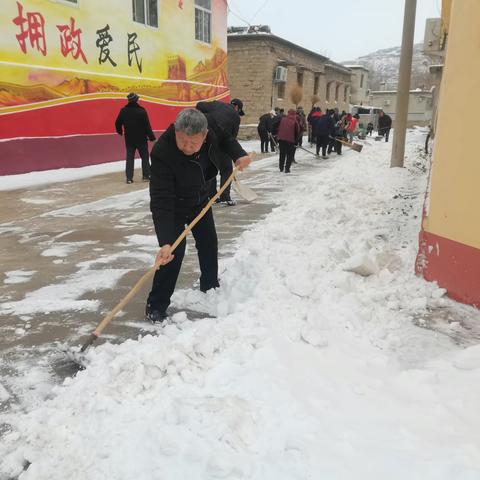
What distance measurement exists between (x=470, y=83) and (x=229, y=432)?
2762mm

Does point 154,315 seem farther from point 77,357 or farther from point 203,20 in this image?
point 203,20

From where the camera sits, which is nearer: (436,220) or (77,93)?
(436,220)

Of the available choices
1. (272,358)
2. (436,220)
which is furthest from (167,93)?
(272,358)

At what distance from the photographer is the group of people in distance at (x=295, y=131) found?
11023mm

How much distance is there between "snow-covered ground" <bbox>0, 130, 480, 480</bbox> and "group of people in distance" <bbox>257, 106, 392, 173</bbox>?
25.1ft

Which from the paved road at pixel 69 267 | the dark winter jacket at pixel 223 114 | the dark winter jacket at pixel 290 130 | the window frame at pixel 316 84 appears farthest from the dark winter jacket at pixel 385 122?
the dark winter jacket at pixel 223 114

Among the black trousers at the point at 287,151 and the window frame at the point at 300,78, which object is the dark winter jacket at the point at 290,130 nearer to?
the black trousers at the point at 287,151

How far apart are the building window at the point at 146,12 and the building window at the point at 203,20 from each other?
8.20 ft

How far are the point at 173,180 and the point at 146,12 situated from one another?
1118cm

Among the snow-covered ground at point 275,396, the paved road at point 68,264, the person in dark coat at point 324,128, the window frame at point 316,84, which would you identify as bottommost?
the paved road at point 68,264

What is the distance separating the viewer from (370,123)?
32.1m

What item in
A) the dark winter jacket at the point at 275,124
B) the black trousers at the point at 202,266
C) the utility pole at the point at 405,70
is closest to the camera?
the black trousers at the point at 202,266

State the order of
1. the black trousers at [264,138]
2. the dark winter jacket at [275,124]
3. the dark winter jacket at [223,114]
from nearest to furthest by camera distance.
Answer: the dark winter jacket at [223,114] < the dark winter jacket at [275,124] < the black trousers at [264,138]

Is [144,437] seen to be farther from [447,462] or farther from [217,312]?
[217,312]
